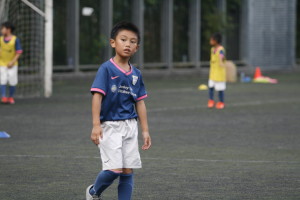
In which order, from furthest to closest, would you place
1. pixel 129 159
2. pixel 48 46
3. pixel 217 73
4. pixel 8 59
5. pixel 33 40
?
pixel 33 40 < pixel 48 46 < pixel 217 73 < pixel 8 59 < pixel 129 159

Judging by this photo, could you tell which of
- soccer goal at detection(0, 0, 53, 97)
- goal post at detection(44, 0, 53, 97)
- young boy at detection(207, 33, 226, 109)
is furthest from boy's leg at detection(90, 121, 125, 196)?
goal post at detection(44, 0, 53, 97)

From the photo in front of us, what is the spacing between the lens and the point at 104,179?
6402 millimetres

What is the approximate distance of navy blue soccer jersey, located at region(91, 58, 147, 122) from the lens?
6367 mm

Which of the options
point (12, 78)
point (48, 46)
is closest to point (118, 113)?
point (12, 78)

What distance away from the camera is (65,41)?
28.0 meters

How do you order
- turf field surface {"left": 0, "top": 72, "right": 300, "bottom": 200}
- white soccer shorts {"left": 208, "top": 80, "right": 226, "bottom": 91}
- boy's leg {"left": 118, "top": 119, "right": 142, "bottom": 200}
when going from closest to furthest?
boy's leg {"left": 118, "top": 119, "right": 142, "bottom": 200} → turf field surface {"left": 0, "top": 72, "right": 300, "bottom": 200} → white soccer shorts {"left": 208, "top": 80, "right": 226, "bottom": 91}

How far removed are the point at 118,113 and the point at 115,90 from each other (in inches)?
7.3

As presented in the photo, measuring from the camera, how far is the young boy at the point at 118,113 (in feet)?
20.7

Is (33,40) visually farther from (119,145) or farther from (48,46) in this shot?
(119,145)

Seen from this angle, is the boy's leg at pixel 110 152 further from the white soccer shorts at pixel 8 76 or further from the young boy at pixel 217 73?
the white soccer shorts at pixel 8 76

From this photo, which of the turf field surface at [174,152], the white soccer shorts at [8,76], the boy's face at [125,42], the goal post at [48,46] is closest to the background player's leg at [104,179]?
the turf field surface at [174,152]

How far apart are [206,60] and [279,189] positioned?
26.9m

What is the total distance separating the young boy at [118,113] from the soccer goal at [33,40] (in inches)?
523

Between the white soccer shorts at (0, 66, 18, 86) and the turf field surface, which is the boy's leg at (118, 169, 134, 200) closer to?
the turf field surface
